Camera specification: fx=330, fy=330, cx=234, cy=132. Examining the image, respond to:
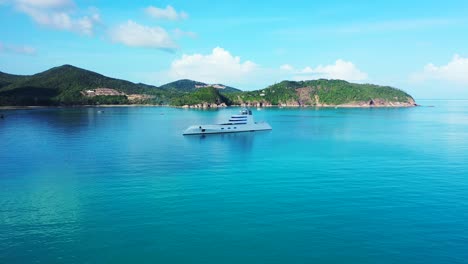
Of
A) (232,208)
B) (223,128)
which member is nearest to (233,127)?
(223,128)

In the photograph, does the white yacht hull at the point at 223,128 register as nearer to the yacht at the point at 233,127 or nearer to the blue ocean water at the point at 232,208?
the yacht at the point at 233,127

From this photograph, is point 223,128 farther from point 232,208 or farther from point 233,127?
point 232,208

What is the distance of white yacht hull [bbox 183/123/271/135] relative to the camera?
91425 millimetres

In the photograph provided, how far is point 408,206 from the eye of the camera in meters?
30.9

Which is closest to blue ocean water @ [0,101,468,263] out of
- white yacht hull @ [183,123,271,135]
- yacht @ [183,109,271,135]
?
white yacht hull @ [183,123,271,135]

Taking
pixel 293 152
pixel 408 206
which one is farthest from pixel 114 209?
pixel 293 152

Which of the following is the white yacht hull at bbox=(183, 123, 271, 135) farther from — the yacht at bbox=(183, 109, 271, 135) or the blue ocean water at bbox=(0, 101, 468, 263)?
the blue ocean water at bbox=(0, 101, 468, 263)

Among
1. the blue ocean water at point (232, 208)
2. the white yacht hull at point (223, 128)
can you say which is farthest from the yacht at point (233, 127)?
the blue ocean water at point (232, 208)

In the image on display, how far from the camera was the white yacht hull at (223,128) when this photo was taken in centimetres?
9143

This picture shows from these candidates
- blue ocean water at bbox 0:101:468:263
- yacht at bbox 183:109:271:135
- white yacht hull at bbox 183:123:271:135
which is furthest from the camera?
yacht at bbox 183:109:271:135

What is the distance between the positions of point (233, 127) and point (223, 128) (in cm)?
350

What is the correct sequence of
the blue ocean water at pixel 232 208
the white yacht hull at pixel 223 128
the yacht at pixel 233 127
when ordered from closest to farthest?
the blue ocean water at pixel 232 208 < the white yacht hull at pixel 223 128 < the yacht at pixel 233 127

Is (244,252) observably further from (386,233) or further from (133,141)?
(133,141)

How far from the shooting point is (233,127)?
98.9 meters
